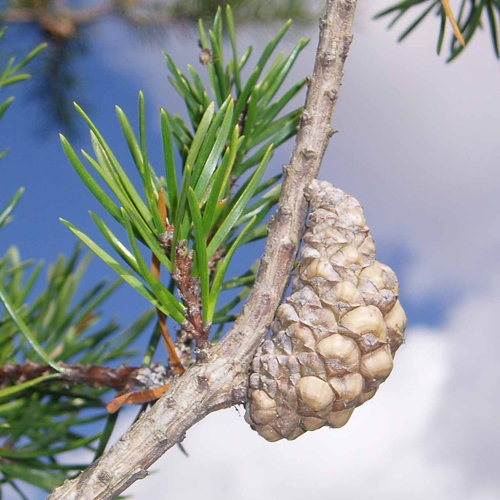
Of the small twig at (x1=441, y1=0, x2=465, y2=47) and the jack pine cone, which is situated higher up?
the small twig at (x1=441, y1=0, x2=465, y2=47)

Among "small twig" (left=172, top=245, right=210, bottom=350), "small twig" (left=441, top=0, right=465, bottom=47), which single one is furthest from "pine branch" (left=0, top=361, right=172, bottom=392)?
"small twig" (left=441, top=0, right=465, bottom=47)

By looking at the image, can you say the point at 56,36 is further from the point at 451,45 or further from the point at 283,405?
the point at 283,405

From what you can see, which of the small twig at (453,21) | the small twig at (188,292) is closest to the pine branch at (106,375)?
the small twig at (188,292)

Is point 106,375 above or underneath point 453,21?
underneath

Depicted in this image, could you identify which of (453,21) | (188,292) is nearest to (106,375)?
(188,292)

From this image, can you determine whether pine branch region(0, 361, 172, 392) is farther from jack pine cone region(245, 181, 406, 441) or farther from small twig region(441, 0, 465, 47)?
small twig region(441, 0, 465, 47)

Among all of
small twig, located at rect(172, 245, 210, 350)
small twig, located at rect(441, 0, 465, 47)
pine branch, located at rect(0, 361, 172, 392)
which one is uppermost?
small twig, located at rect(441, 0, 465, 47)

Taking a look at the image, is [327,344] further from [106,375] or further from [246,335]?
[106,375]
